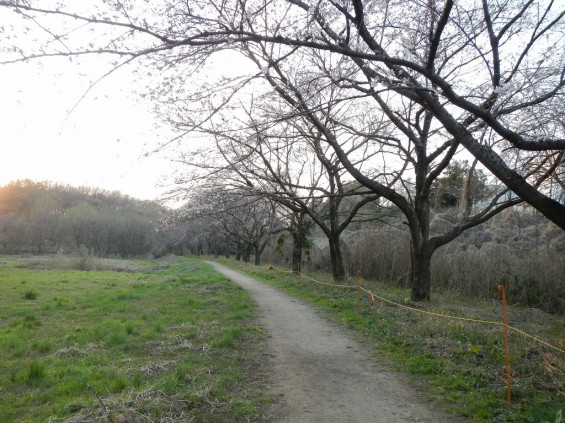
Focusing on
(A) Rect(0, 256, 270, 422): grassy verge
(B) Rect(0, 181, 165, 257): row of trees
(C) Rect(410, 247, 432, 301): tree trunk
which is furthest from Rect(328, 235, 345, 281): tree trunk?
(B) Rect(0, 181, 165, 257): row of trees

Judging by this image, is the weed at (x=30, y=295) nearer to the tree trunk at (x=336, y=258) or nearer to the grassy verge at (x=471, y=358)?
the tree trunk at (x=336, y=258)

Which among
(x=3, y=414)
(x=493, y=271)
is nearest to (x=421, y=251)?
(x=493, y=271)

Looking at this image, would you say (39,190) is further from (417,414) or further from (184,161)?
(417,414)

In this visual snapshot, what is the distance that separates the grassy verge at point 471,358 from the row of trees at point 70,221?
200 feet

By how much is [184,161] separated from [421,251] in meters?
7.78

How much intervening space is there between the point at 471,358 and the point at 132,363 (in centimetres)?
504

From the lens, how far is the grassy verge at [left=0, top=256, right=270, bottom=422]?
4883 mm

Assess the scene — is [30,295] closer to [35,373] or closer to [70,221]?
[35,373]

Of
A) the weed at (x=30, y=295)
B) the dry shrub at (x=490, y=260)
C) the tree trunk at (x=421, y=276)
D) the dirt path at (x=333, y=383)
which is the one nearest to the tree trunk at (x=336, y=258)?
the dry shrub at (x=490, y=260)

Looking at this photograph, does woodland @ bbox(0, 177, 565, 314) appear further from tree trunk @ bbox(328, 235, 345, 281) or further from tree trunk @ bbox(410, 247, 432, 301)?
tree trunk @ bbox(410, 247, 432, 301)

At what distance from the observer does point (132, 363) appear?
6.75m

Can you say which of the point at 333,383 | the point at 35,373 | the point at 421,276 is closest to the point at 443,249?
the point at 421,276

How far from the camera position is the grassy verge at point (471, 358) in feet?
16.0

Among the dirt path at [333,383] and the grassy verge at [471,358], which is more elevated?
the grassy verge at [471,358]
